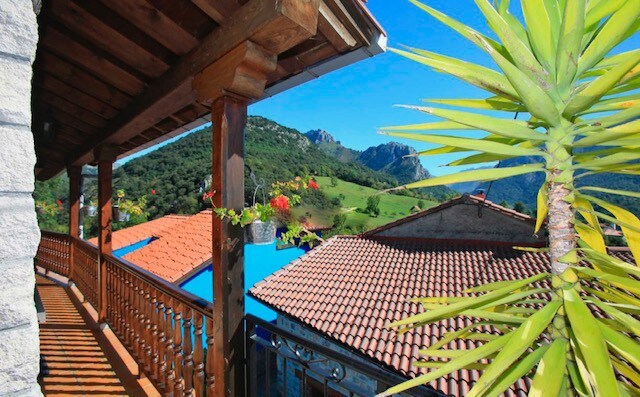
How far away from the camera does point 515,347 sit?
→ 545 mm

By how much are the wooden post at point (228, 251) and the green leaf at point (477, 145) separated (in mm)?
1148

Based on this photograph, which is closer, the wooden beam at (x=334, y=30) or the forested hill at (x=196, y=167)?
the wooden beam at (x=334, y=30)

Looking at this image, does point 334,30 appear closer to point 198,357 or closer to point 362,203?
point 198,357

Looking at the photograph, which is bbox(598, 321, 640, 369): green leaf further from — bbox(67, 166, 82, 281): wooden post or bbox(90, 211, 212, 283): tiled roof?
bbox(90, 211, 212, 283): tiled roof

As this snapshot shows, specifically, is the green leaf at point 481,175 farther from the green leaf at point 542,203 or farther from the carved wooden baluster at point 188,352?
the carved wooden baluster at point 188,352

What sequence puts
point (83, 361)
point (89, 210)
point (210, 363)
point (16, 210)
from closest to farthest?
point (16, 210), point (210, 363), point (83, 361), point (89, 210)

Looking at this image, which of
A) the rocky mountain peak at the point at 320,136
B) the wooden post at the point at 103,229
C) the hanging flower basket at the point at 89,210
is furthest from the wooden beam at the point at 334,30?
the rocky mountain peak at the point at 320,136

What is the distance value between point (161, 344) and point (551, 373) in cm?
255

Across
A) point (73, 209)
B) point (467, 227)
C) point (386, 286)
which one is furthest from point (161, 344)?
point (467, 227)

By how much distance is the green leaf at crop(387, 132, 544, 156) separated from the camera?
62cm

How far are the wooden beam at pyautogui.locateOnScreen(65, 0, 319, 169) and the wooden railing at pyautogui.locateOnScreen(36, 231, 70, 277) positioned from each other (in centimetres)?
469

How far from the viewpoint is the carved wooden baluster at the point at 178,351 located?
2078 millimetres

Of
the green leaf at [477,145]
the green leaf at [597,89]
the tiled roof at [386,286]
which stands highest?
the green leaf at [597,89]

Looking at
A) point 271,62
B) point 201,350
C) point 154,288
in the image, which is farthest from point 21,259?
A: point 154,288
